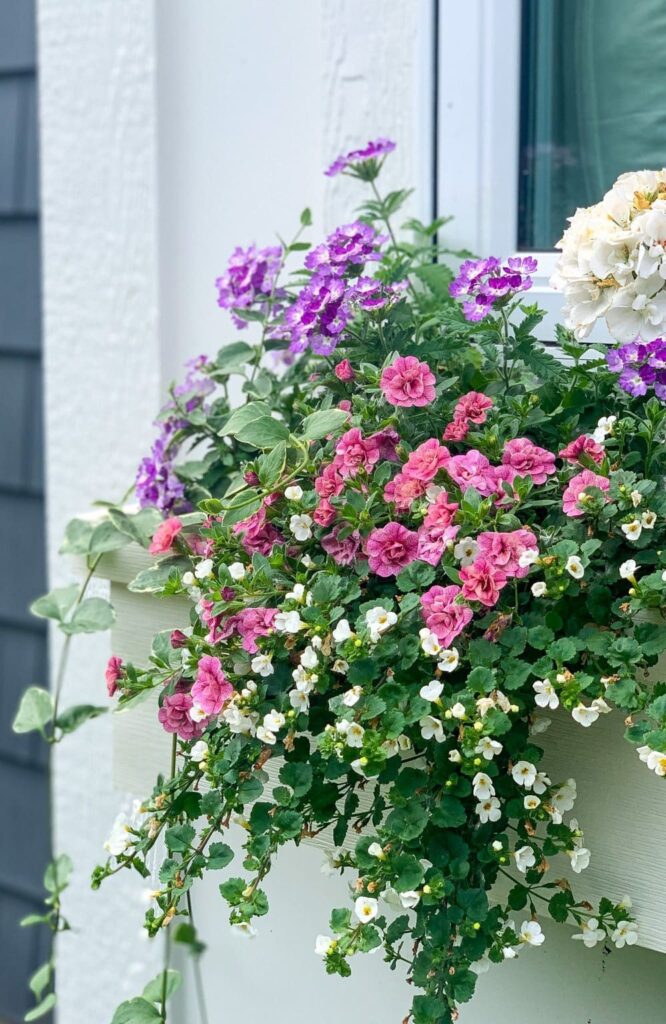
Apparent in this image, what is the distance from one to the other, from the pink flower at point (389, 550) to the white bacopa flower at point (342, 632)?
0.06 metres

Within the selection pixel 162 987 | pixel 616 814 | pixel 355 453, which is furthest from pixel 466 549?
pixel 162 987

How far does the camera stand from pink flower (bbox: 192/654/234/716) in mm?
863

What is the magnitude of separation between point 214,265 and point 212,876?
761 millimetres

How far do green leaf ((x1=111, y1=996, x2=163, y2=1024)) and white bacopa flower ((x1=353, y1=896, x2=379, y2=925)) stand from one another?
31 cm

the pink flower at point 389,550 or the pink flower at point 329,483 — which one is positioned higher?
the pink flower at point 329,483

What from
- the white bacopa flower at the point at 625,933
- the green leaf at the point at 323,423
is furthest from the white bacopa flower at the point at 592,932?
the green leaf at the point at 323,423

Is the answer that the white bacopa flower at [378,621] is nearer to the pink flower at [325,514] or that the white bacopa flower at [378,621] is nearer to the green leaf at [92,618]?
the pink flower at [325,514]

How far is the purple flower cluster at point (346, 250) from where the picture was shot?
0.99 m

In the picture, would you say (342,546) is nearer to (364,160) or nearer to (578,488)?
(578,488)

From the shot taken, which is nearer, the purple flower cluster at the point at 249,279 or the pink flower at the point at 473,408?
the pink flower at the point at 473,408

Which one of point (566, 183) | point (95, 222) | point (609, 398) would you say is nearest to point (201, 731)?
point (609, 398)

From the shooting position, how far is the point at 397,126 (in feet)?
4.22

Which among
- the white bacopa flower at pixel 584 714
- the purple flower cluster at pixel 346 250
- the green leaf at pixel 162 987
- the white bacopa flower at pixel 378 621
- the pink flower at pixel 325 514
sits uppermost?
the purple flower cluster at pixel 346 250

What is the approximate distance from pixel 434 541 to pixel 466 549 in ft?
0.10
